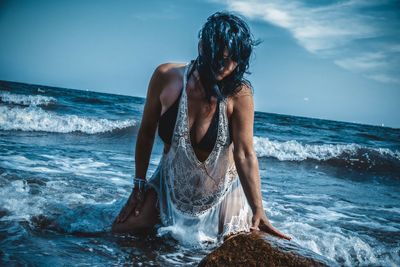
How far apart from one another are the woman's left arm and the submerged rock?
36 cm

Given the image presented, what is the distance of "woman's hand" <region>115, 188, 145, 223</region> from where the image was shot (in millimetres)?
3105

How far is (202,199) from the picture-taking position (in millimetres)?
2977

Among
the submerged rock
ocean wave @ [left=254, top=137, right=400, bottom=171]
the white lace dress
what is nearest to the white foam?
ocean wave @ [left=254, top=137, right=400, bottom=171]

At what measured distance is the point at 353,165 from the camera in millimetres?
11711

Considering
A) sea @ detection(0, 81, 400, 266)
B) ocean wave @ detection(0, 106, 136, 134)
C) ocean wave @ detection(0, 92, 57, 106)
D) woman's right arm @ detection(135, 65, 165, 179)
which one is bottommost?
sea @ detection(0, 81, 400, 266)

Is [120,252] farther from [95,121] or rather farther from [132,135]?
[95,121]

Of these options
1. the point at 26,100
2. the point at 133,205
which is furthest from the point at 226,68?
the point at 26,100

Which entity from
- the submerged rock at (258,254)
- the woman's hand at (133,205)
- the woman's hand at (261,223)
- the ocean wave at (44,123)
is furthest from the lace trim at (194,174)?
the ocean wave at (44,123)

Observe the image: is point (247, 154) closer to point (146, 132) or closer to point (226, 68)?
point (226, 68)

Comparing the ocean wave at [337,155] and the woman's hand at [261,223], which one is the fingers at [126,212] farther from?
the ocean wave at [337,155]

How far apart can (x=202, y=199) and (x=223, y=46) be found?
135cm

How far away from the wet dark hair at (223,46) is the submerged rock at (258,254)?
112cm

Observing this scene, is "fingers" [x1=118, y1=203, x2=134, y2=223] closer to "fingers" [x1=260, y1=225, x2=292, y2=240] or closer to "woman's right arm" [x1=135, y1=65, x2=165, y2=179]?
"woman's right arm" [x1=135, y1=65, x2=165, y2=179]

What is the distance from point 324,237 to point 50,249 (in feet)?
9.29
